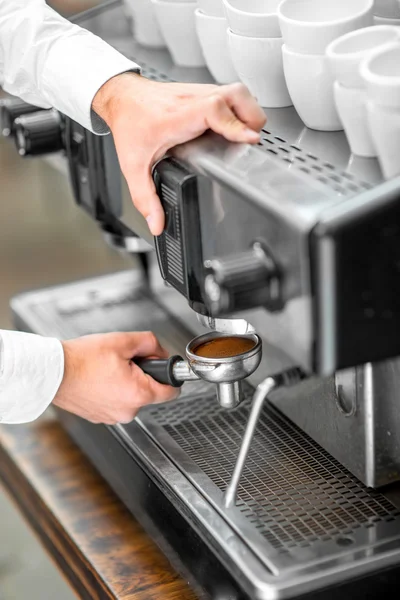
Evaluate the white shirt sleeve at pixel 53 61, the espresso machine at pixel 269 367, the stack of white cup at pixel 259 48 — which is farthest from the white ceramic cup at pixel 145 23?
the stack of white cup at pixel 259 48

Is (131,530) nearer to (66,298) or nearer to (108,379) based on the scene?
(108,379)

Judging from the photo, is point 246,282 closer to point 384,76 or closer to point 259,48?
point 384,76

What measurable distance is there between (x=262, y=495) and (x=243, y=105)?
0.39m

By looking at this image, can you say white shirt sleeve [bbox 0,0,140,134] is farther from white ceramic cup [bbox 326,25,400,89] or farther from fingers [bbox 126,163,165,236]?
white ceramic cup [bbox 326,25,400,89]

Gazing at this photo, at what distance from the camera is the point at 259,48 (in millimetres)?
960

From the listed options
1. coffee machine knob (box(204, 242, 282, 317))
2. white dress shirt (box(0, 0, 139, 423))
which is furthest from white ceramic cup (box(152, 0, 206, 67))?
coffee machine knob (box(204, 242, 282, 317))

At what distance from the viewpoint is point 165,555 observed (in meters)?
1.07

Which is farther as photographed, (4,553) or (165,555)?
(4,553)

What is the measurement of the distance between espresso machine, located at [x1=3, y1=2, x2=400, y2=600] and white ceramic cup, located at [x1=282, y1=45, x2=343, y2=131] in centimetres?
2

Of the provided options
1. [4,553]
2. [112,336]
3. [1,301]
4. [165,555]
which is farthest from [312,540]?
[1,301]

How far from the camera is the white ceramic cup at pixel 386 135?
753mm

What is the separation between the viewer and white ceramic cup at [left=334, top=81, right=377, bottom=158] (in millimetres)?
812

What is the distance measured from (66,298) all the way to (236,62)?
→ 64 cm

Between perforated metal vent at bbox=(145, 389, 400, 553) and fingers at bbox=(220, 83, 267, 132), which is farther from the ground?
fingers at bbox=(220, 83, 267, 132)
